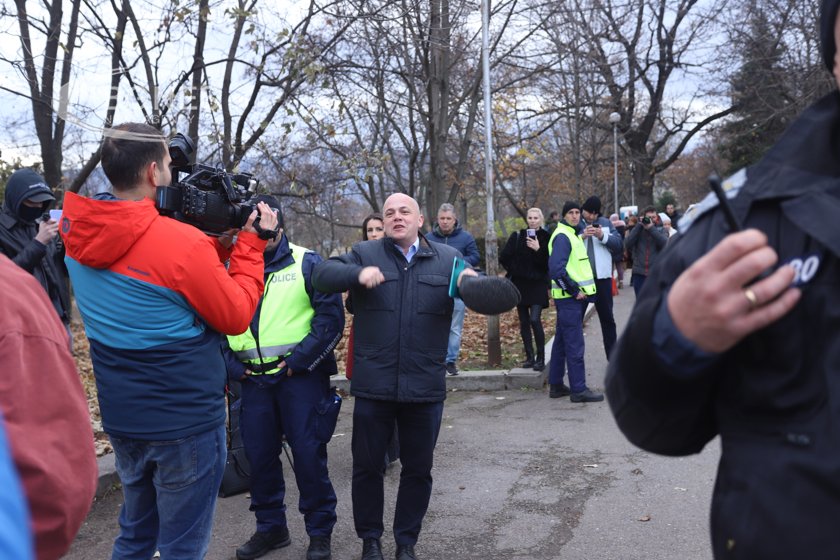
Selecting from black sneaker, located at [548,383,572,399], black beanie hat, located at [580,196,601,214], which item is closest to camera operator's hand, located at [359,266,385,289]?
black sneaker, located at [548,383,572,399]

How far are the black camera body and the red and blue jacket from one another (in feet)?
0.35

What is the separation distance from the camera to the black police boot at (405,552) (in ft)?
14.6

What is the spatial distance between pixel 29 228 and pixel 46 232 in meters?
0.50

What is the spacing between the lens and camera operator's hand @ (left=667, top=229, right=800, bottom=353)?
1.20 meters

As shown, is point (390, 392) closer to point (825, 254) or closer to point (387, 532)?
point (387, 532)

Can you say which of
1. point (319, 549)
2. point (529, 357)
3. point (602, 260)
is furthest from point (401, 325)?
point (529, 357)

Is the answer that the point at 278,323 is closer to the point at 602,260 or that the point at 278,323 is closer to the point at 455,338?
the point at 455,338

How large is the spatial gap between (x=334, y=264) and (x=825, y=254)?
326 centimetres

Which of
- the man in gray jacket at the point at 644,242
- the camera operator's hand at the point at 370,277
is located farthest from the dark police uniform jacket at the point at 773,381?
the man in gray jacket at the point at 644,242

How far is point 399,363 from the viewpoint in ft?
14.3

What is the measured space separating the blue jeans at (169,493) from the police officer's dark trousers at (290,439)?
1.25 meters

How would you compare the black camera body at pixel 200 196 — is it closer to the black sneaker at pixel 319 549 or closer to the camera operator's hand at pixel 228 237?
the camera operator's hand at pixel 228 237

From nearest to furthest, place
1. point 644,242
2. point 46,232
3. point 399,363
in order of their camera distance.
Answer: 1. point 399,363
2. point 46,232
3. point 644,242

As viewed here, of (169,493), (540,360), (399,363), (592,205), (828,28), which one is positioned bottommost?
(540,360)
